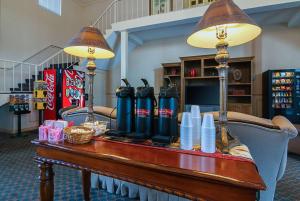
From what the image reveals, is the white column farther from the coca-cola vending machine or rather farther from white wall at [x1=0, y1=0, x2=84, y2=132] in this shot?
white wall at [x1=0, y1=0, x2=84, y2=132]

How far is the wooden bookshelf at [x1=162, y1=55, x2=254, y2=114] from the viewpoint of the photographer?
500 cm

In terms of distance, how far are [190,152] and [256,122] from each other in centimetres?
74

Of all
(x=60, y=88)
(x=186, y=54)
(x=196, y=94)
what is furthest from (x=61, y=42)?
(x=196, y=94)

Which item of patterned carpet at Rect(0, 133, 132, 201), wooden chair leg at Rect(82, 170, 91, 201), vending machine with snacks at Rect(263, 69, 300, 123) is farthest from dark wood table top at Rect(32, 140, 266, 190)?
vending machine with snacks at Rect(263, 69, 300, 123)

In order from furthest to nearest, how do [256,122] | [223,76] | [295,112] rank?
[295,112]
[256,122]
[223,76]

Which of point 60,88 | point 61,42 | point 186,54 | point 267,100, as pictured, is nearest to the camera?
point 267,100

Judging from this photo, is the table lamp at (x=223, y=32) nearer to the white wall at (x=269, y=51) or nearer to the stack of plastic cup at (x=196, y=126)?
the stack of plastic cup at (x=196, y=126)

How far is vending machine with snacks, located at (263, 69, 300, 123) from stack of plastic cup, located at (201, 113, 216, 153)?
4.44 meters

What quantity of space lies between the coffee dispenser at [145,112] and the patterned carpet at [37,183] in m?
1.08

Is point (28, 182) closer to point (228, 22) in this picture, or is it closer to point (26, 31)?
point (228, 22)

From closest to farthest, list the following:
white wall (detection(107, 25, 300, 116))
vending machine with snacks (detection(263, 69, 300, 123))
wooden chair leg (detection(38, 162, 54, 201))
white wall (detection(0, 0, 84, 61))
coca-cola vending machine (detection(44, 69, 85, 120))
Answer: wooden chair leg (detection(38, 162, 54, 201)) → vending machine with snacks (detection(263, 69, 300, 123)) → white wall (detection(107, 25, 300, 116)) → coca-cola vending machine (detection(44, 69, 85, 120)) → white wall (detection(0, 0, 84, 61))

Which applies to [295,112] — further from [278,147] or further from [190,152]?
[190,152]

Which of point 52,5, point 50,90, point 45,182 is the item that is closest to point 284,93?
point 45,182

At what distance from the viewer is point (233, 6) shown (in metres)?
1.01
